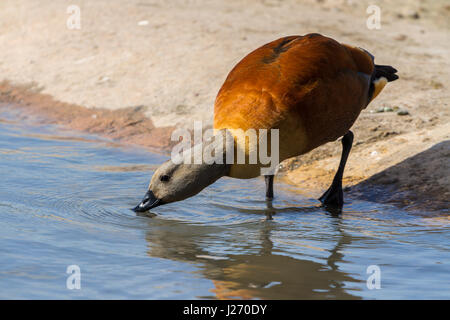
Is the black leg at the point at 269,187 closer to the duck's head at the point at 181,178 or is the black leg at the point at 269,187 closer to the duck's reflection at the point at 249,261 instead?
the duck's reflection at the point at 249,261

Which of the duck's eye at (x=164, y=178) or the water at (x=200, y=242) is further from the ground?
the duck's eye at (x=164, y=178)

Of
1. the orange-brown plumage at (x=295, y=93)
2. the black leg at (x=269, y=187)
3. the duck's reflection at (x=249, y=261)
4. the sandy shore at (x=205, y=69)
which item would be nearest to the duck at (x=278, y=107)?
the orange-brown plumage at (x=295, y=93)

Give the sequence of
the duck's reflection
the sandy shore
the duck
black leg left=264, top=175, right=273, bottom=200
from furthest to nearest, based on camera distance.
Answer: the sandy shore, black leg left=264, top=175, right=273, bottom=200, the duck, the duck's reflection

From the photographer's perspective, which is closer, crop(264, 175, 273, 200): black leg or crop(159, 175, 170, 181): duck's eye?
crop(159, 175, 170, 181): duck's eye

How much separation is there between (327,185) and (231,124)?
1614 mm

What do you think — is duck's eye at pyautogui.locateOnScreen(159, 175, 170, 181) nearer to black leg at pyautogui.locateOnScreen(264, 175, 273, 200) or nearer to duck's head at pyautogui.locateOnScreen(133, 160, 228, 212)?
duck's head at pyautogui.locateOnScreen(133, 160, 228, 212)

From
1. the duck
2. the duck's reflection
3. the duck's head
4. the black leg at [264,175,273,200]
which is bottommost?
the duck's reflection

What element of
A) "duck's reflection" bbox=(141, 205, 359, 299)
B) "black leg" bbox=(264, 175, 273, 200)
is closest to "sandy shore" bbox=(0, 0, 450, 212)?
"black leg" bbox=(264, 175, 273, 200)

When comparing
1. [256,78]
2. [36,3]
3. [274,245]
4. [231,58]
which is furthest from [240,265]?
[36,3]

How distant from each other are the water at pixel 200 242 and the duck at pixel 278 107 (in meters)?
0.35

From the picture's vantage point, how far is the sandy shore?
593 centimetres

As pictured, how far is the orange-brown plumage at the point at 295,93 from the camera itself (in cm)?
441
